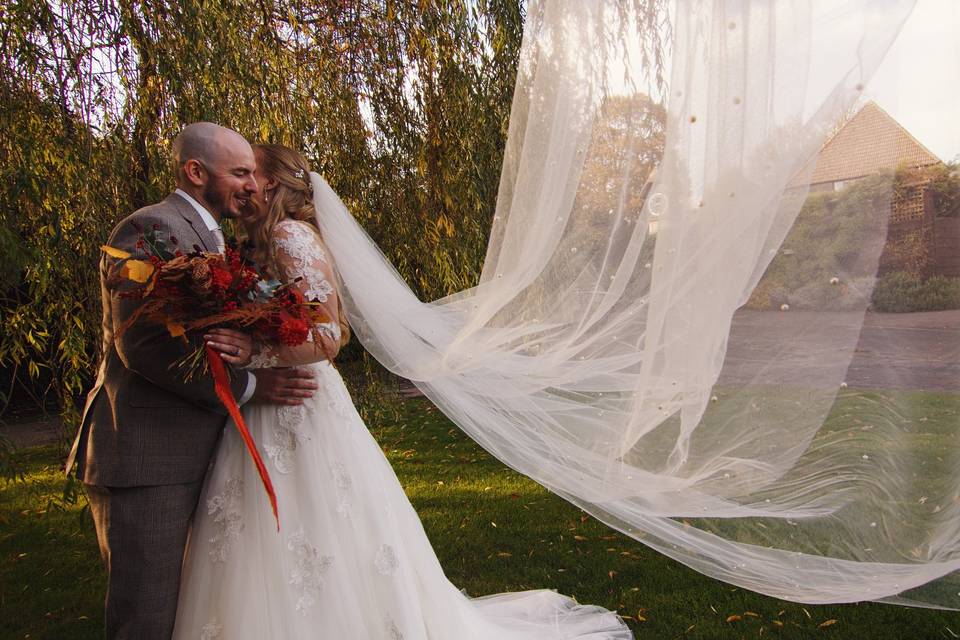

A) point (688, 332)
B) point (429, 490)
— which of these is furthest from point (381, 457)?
point (429, 490)

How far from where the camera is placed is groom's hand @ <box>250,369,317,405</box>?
229 cm

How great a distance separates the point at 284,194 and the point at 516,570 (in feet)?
7.75

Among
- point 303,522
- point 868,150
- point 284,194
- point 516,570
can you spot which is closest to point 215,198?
point 284,194

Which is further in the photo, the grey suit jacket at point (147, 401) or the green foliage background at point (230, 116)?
the green foliage background at point (230, 116)

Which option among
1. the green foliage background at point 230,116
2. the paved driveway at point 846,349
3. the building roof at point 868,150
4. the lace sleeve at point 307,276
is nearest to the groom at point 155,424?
the lace sleeve at point 307,276

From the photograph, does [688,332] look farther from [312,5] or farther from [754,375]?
[312,5]

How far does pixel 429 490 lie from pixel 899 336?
421cm

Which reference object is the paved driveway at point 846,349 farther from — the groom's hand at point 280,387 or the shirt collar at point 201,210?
the shirt collar at point 201,210

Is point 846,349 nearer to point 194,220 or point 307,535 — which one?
point 307,535

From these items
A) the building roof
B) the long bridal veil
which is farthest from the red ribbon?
the building roof

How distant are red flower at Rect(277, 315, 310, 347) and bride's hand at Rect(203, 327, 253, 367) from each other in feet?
0.63

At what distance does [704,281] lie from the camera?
2008mm

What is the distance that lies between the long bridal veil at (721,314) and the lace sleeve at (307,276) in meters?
0.43

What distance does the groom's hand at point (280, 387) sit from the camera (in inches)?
90.3
